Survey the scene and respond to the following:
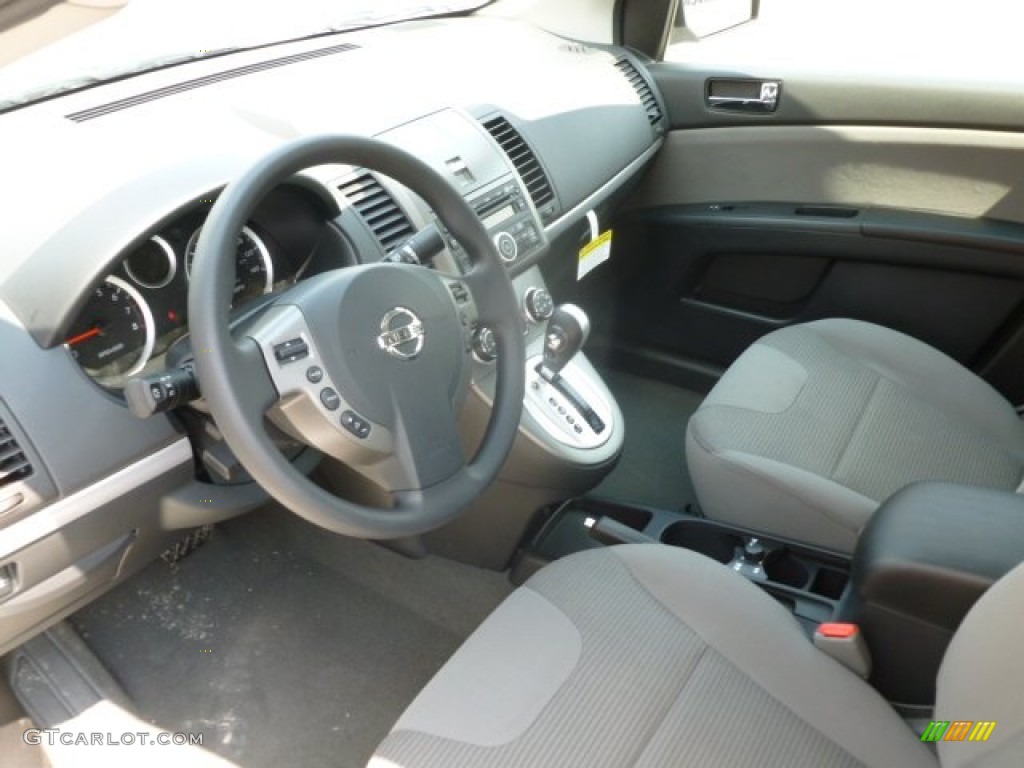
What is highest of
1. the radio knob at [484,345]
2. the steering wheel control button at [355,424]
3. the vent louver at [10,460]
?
the steering wheel control button at [355,424]

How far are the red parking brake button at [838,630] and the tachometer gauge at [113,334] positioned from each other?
93cm

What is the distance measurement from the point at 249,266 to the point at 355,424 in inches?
14.1

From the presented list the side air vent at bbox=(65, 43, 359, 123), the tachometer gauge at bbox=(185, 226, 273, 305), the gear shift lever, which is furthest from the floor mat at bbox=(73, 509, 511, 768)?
the side air vent at bbox=(65, 43, 359, 123)

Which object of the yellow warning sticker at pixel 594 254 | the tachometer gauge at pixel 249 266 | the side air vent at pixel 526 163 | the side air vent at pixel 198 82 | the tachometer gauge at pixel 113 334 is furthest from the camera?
the yellow warning sticker at pixel 594 254

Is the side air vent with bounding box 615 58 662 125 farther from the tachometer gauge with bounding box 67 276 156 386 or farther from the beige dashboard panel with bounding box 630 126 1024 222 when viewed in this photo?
the tachometer gauge with bounding box 67 276 156 386

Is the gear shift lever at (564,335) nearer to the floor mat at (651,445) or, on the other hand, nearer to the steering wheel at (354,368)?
the steering wheel at (354,368)

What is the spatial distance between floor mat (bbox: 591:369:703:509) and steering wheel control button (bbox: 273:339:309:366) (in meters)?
1.15

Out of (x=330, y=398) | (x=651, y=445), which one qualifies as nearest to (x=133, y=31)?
(x=330, y=398)

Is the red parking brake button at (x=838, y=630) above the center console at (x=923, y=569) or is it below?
below

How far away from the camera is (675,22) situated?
7.70 ft

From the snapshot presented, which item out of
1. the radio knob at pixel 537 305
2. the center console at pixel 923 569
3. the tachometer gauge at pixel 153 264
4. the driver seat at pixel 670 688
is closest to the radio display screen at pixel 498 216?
the radio knob at pixel 537 305

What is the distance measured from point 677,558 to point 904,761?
0.38 meters

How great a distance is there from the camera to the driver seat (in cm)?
102

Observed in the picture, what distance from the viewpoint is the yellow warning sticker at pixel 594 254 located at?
210 centimetres
